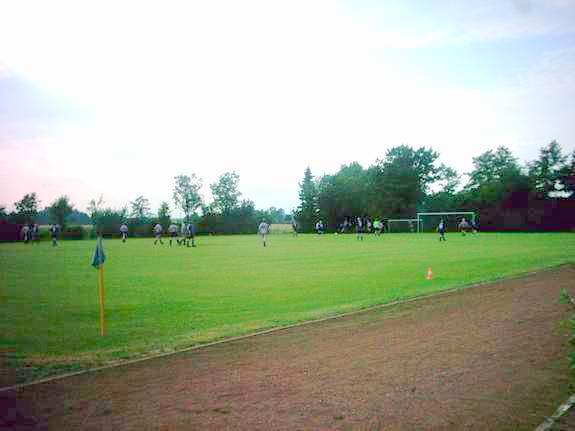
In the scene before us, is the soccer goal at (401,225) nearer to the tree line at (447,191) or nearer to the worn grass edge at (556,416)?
the tree line at (447,191)

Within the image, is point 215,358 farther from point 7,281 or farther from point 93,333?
point 7,281

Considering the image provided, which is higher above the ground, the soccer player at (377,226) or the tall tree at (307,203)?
the tall tree at (307,203)

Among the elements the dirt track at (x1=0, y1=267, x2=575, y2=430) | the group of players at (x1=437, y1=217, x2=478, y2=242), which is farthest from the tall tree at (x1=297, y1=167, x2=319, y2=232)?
the dirt track at (x1=0, y1=267, x2=575, y2=430)

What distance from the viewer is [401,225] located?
80.2 meters

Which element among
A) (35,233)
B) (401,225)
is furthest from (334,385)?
(401,225)

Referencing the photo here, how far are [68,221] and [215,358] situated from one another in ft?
250

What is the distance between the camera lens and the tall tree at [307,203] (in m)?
94.2

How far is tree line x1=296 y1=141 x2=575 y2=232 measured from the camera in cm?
6644

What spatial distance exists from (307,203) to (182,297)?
94.1 metres

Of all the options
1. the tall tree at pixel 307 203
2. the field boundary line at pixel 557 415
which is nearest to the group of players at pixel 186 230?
the tall tree at pixel 307 203

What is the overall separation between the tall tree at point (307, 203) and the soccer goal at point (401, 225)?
55.2 ft

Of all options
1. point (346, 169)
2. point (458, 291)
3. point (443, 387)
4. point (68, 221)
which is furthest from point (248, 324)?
point (346, 169)

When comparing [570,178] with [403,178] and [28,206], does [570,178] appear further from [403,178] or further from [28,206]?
[28,206]

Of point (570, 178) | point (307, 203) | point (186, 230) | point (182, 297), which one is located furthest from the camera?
point (307, 203)
